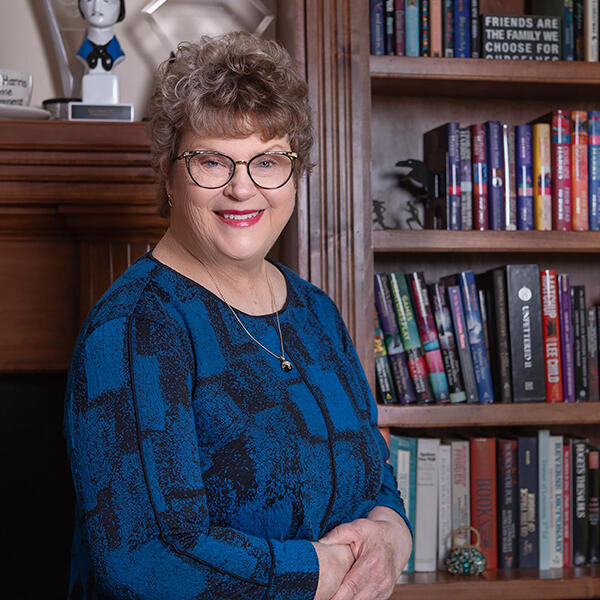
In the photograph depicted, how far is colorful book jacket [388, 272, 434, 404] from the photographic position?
1899 mm

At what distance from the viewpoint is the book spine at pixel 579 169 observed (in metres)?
1.95

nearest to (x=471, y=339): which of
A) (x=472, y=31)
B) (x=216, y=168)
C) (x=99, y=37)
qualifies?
(x=472, y=31)

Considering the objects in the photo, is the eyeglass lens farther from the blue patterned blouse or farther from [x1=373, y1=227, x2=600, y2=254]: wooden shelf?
[x1=373, y1=227, x2=600, y2=254]: wooden shelf

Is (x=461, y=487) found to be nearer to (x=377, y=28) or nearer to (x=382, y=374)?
(x=382, y=374)

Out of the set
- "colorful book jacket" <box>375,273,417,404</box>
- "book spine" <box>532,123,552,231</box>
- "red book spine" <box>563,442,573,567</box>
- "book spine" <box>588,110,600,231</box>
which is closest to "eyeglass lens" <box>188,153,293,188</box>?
"colorful book jacket" <box>375,273,417,404</box>

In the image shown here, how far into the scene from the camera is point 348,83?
1762mm

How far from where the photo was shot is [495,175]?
6.30 feet

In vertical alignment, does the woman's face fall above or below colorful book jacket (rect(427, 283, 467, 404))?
above

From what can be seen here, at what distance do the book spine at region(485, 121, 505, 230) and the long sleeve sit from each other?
45.5 inches

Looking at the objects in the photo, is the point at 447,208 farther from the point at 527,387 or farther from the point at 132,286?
the point at 132,286

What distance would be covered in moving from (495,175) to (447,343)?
43 cm

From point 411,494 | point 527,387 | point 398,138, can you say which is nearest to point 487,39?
point 398,138

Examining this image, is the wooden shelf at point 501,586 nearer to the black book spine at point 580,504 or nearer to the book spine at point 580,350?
the black book spine at point 580,504

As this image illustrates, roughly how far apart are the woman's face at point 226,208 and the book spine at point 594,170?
1.09 m
